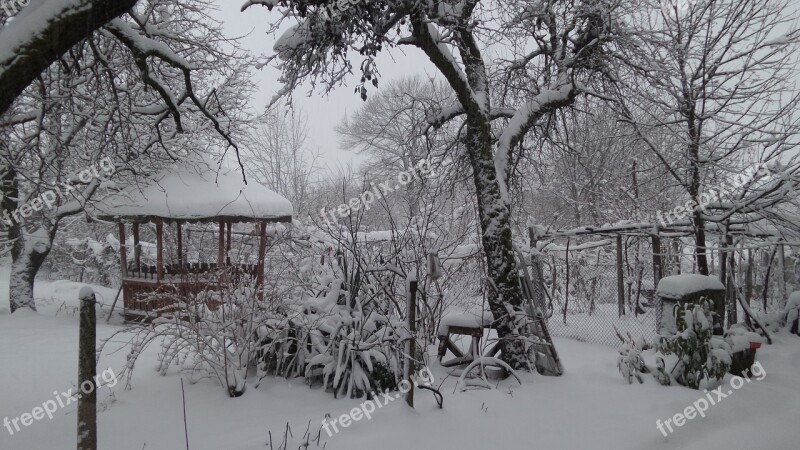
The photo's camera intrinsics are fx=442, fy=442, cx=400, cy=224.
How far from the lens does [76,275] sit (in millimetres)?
16766

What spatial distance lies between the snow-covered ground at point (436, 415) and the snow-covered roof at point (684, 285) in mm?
981

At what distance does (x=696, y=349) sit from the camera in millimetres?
4082

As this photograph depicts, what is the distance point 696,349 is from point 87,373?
4.70m

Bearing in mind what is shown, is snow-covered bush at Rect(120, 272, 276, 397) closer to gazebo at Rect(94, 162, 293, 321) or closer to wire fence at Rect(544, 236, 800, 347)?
gazebo at Rect(94, 162, 293, 321)

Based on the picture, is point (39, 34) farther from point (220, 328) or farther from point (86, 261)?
point (86, 261)

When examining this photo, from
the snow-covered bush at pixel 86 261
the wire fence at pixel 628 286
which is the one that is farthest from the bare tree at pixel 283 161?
the wire fence at pixel 628 286

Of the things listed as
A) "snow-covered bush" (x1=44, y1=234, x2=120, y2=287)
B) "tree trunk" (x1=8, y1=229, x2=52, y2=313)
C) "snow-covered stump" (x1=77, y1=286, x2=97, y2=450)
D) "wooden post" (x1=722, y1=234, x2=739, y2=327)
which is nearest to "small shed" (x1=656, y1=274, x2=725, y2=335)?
"wooden post" (x1=722, y1=234, x2=739, y2=327)

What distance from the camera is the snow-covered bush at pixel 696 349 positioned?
157 inches

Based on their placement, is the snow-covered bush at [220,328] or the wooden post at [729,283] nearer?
the snow-covered bush at [220,328]

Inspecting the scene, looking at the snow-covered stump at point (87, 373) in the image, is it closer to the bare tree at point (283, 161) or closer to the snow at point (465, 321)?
the snow at point (465, 321)

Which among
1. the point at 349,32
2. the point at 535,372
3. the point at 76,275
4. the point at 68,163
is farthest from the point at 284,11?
the point at 76,275

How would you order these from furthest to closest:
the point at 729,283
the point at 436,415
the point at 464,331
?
the point at 729,283, the point at 464,331, the point at 436,415

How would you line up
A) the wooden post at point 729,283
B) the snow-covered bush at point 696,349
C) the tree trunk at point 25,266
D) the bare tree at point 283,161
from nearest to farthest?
the snow-covered bush at point 696,349 < the wooden post at point 729,283 < the tree trunk at point 25,266 < the bare tree at point 283,161

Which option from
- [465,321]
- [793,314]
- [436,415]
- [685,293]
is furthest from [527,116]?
[793,314]
